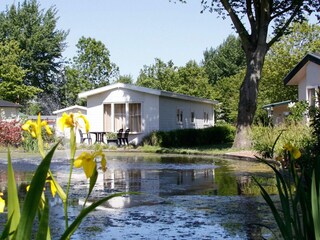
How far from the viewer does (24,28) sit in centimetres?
6475

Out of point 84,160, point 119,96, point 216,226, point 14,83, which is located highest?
point 14,83

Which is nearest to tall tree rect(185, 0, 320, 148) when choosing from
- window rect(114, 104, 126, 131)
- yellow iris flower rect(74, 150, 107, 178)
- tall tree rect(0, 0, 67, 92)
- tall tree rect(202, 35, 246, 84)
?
window rect(114, 104, 126, 131)

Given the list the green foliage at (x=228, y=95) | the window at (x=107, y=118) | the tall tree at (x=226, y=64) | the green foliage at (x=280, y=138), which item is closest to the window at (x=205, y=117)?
the window at (x=107, y=118)

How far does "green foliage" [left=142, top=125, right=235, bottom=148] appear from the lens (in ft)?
101

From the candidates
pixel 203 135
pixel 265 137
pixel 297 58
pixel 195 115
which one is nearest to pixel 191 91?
pixel 297 58

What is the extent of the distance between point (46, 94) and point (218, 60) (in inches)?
1007

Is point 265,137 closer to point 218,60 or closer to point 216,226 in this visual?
point 216,226

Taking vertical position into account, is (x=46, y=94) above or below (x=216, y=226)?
above

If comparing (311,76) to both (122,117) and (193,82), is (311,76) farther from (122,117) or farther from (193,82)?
(193,82)

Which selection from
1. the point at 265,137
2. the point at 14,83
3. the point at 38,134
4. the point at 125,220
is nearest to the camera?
the point at 38,134

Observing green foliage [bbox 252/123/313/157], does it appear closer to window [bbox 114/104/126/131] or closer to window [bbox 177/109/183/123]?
window [bbox 114/104/126/131]

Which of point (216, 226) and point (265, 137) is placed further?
point (265, 137)

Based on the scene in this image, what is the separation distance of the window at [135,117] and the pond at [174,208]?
1680cm

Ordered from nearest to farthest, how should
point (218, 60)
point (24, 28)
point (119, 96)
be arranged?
point (119, 96), point (24, 28), point (218, 60)
